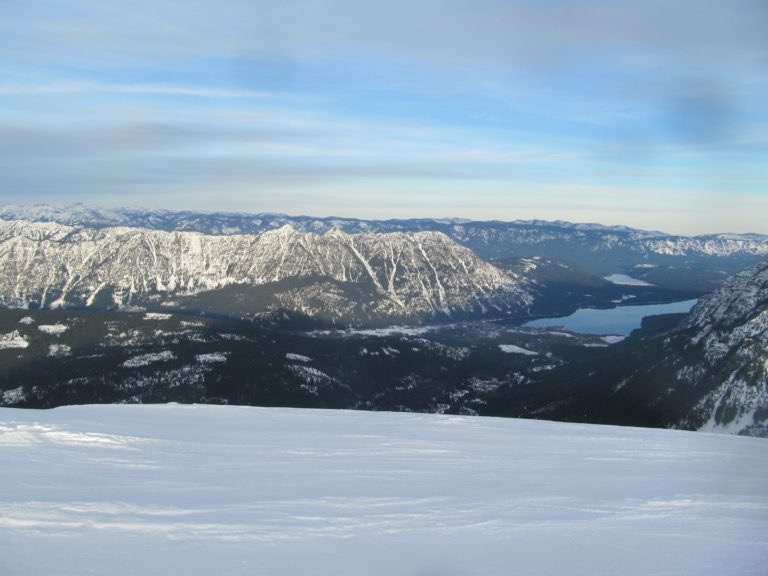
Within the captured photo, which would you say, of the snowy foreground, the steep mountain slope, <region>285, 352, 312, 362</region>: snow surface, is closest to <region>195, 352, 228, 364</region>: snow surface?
<region>285, 352, 312, 362</region>: snow surface

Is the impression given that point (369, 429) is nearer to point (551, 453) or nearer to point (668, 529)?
point (551, 453)

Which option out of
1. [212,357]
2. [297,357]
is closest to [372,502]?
[212,357]

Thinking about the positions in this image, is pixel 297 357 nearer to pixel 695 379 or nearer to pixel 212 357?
pixel 212 357

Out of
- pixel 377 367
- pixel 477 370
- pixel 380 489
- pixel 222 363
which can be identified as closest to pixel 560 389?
pixel 477 370

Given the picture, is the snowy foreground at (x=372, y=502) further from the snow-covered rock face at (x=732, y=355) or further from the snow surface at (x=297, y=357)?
the snow surface at (x=297, y=357)

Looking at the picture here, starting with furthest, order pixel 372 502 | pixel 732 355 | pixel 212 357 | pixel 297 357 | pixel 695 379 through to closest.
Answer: pixel 297 357
pixel 212 357
pixel 695 379
pixel 732 355
pixel 372 502

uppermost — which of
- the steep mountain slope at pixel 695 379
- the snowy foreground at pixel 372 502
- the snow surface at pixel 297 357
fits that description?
the snowy foreground at pixel 372 502

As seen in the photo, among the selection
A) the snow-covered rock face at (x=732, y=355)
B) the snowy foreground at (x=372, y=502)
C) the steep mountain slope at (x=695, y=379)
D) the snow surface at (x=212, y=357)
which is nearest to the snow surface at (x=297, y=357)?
the snow surface at (x=212, y=357)
